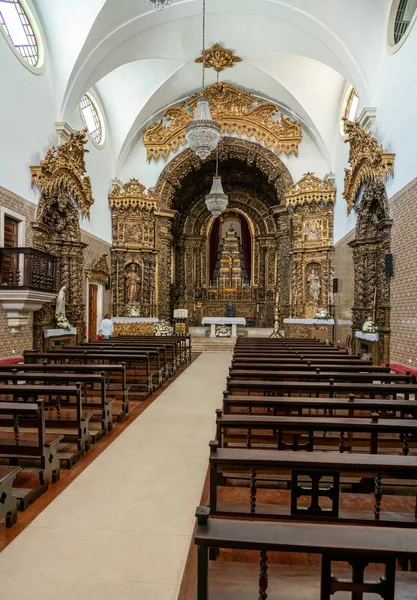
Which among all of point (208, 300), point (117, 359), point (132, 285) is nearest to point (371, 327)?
point (117, 359)

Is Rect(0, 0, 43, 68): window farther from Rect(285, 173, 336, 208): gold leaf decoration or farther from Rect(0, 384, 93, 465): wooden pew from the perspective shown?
Rect(285, 173, 336, 208): gold leaf decoration

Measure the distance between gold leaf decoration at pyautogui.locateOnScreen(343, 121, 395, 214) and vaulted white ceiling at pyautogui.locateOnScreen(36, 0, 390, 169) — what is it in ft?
4.08

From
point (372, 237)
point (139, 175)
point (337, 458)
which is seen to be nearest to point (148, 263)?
point (139, 175)

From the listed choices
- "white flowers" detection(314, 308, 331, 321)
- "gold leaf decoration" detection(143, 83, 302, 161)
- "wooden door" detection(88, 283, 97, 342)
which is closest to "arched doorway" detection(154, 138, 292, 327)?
"gold leaf decoration" detection(143, 83, 302, 161)

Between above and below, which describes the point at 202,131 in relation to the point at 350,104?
below

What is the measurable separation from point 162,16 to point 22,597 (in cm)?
1525

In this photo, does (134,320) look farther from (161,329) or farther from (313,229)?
(313,229)

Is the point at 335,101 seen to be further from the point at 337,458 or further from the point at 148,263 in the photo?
the point at 337,458

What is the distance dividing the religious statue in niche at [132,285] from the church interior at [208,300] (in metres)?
0.22

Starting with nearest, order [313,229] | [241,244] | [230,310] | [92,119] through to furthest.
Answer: [92,119] < [313,229] < [230,310] < [241,244]

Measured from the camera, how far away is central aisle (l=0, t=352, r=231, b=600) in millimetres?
2393

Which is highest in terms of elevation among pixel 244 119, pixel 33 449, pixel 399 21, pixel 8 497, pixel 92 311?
pixel 244 119

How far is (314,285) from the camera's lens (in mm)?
17000

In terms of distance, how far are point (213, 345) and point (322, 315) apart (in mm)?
4568
